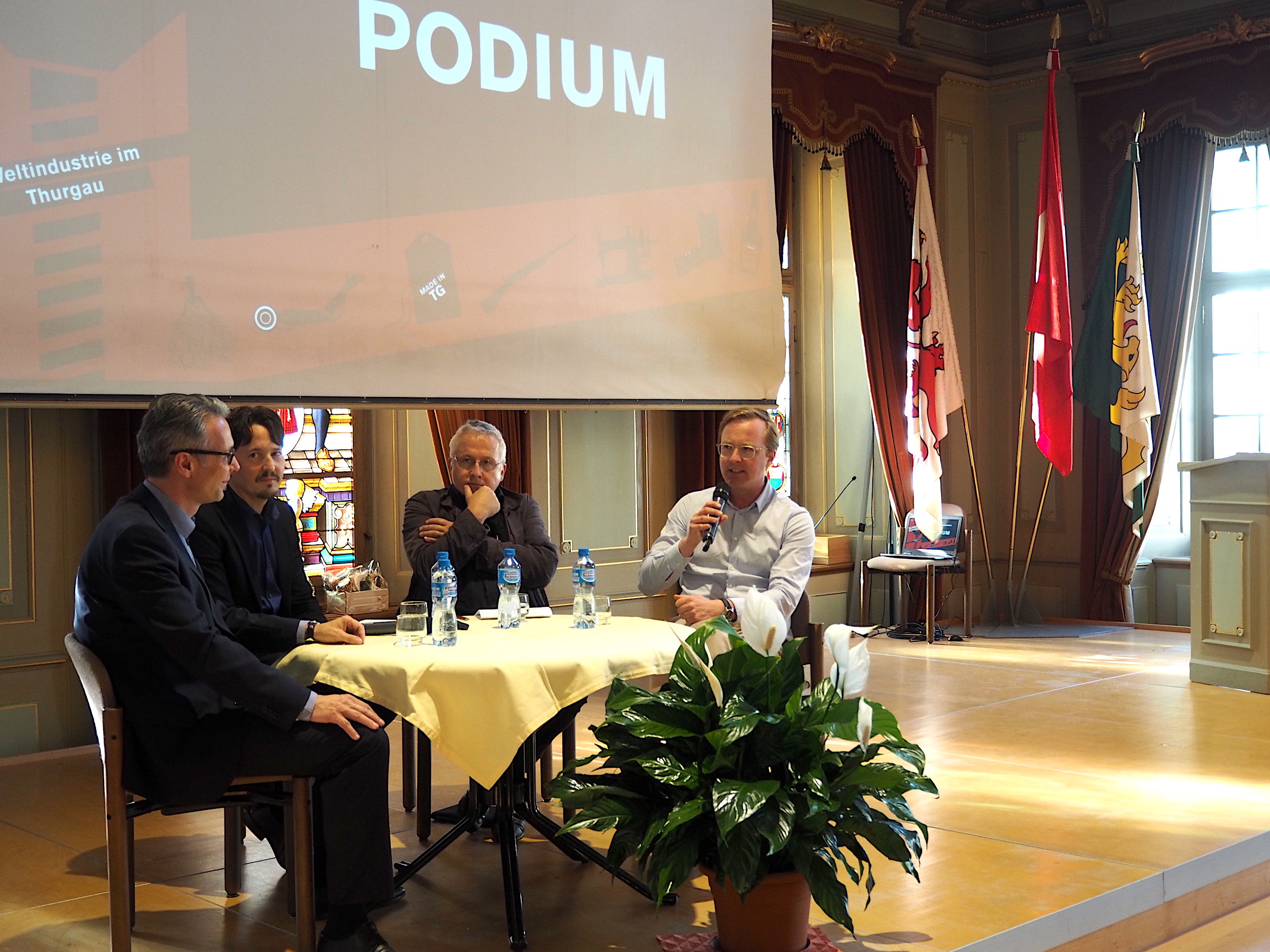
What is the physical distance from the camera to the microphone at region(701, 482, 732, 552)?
402cm

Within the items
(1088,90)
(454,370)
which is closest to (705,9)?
(454,370)

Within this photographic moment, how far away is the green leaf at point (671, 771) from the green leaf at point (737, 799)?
7cm

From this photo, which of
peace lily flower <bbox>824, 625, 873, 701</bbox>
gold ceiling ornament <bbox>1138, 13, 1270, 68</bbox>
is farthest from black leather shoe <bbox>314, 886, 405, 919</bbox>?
gold ceiling ornament <bbox>1138, 13, 1270, 68</bbox>

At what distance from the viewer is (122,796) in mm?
2750

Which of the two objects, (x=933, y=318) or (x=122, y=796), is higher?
(x=933, y=318)

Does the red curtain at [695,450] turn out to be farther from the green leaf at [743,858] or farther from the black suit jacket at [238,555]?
the green leaf at [743,858]

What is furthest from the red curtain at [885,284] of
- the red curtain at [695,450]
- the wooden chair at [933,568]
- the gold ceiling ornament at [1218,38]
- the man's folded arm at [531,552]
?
the man's folded arm at [531,552]

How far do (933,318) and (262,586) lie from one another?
5206 millimetres

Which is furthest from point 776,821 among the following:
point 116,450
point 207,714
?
point 116,450

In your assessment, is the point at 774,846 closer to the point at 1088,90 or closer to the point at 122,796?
the point at 122,796

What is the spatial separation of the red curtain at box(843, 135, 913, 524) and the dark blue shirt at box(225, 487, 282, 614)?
16.4 feet

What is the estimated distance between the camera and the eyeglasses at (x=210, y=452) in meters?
2.89

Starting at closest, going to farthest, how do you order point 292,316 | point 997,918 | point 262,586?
point 997,918
point 262,586
point 292,316

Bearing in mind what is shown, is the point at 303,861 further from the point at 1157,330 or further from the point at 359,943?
the point at 1157,330
